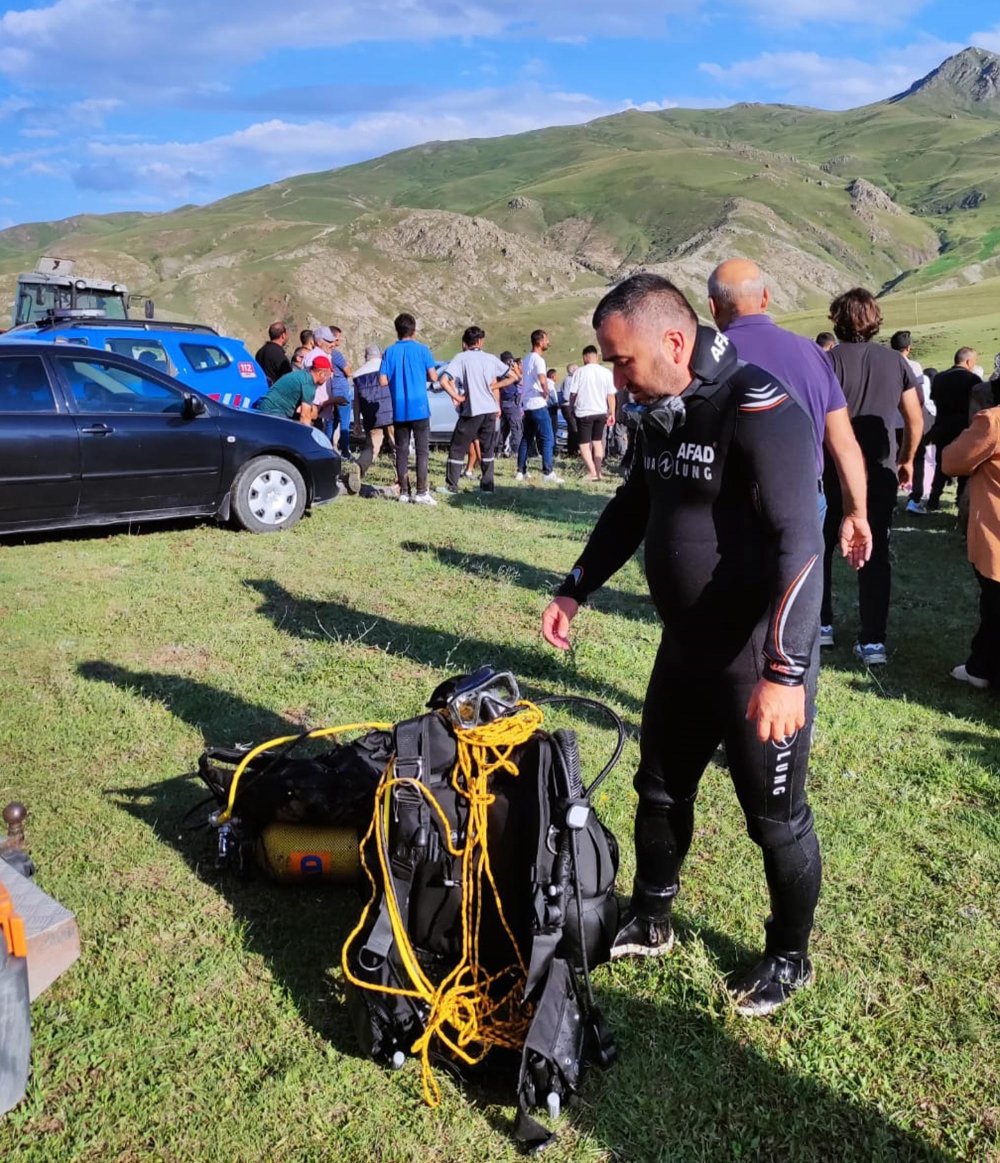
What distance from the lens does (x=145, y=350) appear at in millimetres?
12281

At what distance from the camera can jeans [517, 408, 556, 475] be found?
44.3ft

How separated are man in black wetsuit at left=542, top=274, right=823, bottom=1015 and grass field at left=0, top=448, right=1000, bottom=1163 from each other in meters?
0.34

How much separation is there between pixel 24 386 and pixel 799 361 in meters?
6.40

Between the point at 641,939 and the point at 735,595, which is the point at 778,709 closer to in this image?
the point at 735,595

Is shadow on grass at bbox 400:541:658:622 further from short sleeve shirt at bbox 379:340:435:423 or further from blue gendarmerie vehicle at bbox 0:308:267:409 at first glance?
blue gendarmerie vehicle at bbox 0:308:267:409

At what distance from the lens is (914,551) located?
968 centimetres

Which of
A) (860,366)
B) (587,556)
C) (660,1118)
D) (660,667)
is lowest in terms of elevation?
(660,1118)

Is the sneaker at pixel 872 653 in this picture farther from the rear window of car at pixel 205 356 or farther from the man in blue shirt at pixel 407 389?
the rear window of car at pixel 205 356

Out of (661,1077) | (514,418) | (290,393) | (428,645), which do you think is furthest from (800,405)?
(514,418)

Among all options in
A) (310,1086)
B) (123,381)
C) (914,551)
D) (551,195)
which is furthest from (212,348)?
(551,195)

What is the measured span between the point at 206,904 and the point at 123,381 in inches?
241

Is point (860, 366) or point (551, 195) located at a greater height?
point (551, 195)

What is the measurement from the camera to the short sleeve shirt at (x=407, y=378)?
10.4m

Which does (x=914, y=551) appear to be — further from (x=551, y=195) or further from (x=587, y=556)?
(x=551, y=195)
